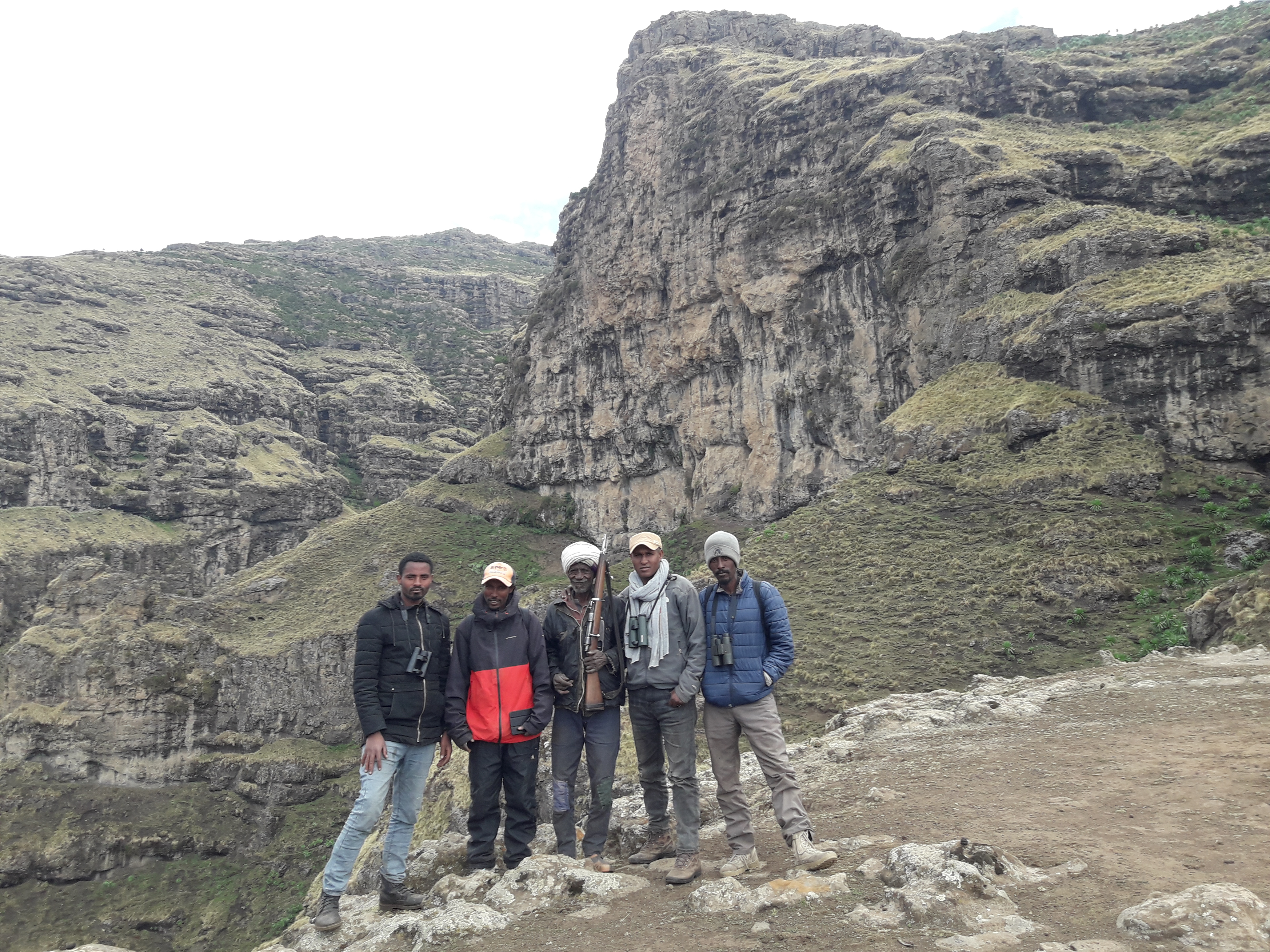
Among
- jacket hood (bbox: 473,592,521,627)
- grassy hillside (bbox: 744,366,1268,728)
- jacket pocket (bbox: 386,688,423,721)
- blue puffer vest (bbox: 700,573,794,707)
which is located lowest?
grassy hillside (bbox: 744,366,1268,728)

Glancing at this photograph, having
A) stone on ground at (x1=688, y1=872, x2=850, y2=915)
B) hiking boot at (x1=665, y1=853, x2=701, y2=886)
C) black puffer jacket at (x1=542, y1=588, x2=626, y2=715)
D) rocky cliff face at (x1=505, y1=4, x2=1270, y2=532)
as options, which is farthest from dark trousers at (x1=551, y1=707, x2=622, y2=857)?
rocky cliff face at (x1=505, y1=4, x2=1270, y2=532)

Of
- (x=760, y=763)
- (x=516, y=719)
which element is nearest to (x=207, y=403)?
(x=516, y=719)

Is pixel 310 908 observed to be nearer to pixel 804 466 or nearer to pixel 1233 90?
pixel 804 466

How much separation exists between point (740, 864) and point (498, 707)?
2.79 m

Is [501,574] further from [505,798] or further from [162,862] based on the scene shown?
[162,862]

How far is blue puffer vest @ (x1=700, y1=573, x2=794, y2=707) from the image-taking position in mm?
7023

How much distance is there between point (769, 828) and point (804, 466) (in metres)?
45.0

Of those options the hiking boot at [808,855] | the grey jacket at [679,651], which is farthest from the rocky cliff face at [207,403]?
the hiking boot at [808,855]

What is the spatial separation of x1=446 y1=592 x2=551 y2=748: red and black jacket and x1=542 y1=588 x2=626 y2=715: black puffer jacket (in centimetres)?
18

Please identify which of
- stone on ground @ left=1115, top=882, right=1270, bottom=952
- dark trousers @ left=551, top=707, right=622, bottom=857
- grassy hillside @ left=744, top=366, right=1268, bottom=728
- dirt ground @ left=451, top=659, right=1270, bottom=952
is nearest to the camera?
stone on ground @ left=1115, top=882, right=1270, bottom=952

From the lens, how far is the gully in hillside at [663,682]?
23.1ft

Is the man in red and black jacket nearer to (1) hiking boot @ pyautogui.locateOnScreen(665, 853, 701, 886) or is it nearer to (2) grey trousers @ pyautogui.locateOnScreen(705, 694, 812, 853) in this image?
(1) hiking boot @ pyautogui.locateOnScreen(665, 853, 701, 886)

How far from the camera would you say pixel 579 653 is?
24.8 feet

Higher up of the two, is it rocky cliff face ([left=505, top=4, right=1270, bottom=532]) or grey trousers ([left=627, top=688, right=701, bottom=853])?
rocky cliff face ([left=505, top=4, right=1270, bottom=532])
